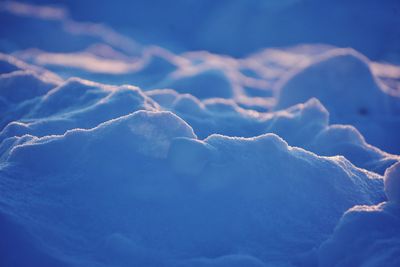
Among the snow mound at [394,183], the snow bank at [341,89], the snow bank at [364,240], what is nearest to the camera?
the snow bank at [364,240]

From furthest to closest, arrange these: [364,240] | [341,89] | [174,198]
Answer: [341,89], [174,198], [364,240]

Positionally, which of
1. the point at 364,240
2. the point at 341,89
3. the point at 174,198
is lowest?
the point at 364,240

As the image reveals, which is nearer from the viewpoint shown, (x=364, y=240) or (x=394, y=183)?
(x=364, y=240)

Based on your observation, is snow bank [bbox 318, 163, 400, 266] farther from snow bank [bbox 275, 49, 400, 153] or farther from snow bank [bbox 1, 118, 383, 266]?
snow bank [bbox 275, 49, 400, 153]

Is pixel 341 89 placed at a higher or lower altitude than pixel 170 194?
higher

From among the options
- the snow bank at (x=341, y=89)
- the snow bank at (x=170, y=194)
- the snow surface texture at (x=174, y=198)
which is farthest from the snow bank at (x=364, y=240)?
the snow bank at (x=341, y=89)

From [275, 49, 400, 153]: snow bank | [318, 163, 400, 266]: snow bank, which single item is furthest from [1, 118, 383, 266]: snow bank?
[275, 49, 400, 153]: snow bank

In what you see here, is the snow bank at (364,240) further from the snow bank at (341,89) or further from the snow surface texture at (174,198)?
the snow bank at (341,89)

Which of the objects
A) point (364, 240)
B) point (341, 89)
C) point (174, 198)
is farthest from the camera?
point (341, 89)

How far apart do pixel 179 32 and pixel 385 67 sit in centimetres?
343

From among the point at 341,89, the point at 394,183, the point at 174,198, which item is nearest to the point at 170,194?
the point at 174,198

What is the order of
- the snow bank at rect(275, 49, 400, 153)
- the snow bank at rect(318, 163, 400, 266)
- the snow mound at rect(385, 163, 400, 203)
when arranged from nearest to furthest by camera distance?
1. the snow bank at rect(318, 163, 400, 266)
2. the snow mound at rect(385, 163, 400, 203)
3. the snow bank at rect(275, 49, 400, 153)

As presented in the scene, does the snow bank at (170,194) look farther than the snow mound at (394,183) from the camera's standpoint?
No

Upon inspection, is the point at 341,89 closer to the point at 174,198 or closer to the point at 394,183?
the point at 394,183
